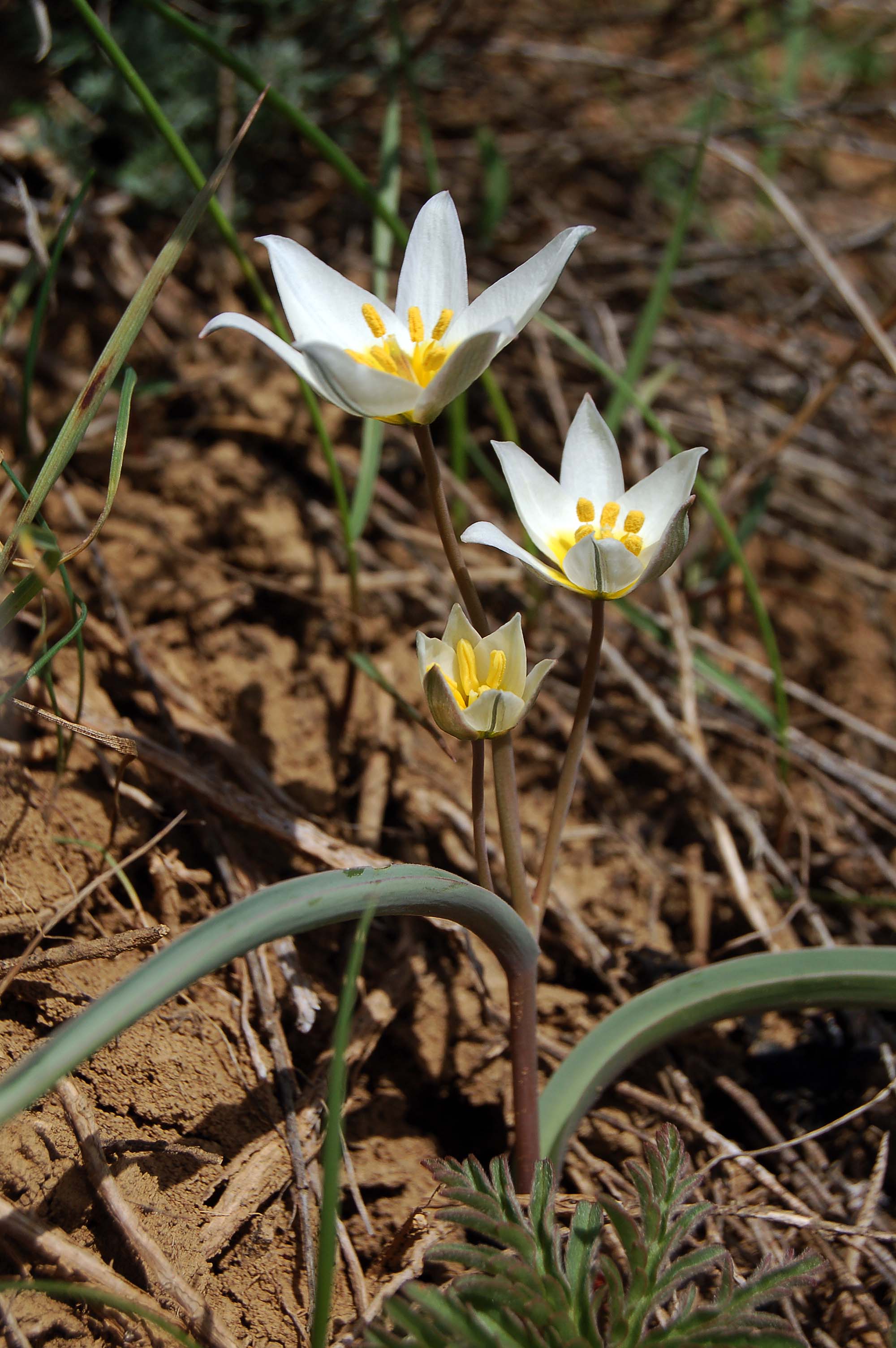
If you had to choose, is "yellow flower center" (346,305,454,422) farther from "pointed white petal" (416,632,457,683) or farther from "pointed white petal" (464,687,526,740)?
"pointed white petal" (464,687,526,740)

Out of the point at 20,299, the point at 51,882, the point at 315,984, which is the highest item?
the point at 20,299

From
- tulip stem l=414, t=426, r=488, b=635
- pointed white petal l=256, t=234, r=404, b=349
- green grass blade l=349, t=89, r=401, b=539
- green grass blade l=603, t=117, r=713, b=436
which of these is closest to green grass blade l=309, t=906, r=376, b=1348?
tulip stem l=414, t=426, r=488, b=635

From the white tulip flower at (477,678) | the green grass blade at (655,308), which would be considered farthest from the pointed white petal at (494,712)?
the green grass blade at (655,308)

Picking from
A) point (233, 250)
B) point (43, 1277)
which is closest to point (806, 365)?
point (233, 250)

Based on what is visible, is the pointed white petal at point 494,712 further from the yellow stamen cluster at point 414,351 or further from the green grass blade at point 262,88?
the green grass blade at point 262,88

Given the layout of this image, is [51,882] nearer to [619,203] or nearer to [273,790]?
[273,790]

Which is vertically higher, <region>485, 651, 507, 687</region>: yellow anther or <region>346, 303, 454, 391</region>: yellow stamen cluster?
<region>346, 303, 454, 391</region>: yellow stamen cluster

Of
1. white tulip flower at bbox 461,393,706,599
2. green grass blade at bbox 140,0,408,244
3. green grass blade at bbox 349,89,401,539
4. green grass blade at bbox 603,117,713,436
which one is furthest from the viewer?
green grass blade at bbox 603,117,713,436
